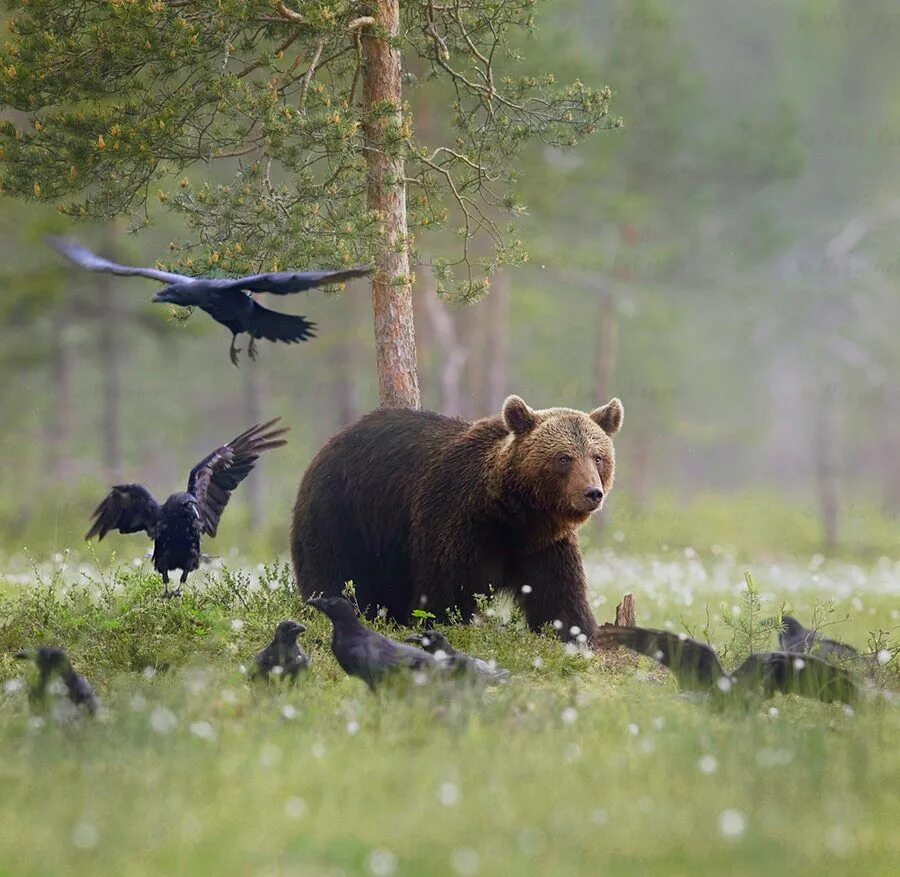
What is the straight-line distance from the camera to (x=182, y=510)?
10.2 metres

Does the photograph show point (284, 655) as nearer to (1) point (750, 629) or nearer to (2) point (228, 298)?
(2) point (228, 298)

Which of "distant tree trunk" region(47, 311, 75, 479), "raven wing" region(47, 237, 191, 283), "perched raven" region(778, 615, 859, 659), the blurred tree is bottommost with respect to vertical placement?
"distant tree trunk" region(47, 311, 75, 479)

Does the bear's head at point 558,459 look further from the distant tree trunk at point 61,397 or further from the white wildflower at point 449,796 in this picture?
the distant tree trunk at point 61,397

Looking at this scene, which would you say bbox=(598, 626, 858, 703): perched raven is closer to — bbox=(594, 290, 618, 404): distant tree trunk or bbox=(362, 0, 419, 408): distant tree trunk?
bbox=(362, 0, 419, 408): distant tree trunk

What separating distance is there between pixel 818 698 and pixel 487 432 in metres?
3.83

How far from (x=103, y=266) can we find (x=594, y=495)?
3.78 m

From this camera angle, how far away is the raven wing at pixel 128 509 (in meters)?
10.5

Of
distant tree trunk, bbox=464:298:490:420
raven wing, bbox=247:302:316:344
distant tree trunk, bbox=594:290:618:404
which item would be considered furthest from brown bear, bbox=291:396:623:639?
distant tree trunk, bbox=464:298:490:420

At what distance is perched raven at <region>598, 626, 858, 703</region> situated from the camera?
7.42 metres

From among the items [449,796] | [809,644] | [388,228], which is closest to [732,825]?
[449,796]

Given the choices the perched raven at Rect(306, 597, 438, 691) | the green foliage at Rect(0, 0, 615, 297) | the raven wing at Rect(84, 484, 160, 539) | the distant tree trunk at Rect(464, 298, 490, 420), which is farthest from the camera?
the distant tree trunk at Rect(464, 298, 490, 420)

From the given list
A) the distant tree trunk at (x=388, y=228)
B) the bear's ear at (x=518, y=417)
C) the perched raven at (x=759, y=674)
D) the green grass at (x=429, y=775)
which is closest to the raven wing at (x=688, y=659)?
the perched raven at (x=759, y=674)

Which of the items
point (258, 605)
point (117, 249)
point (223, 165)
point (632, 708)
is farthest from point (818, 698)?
point (223, 165)

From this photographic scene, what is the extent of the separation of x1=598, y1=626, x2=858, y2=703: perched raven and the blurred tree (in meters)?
4.64
